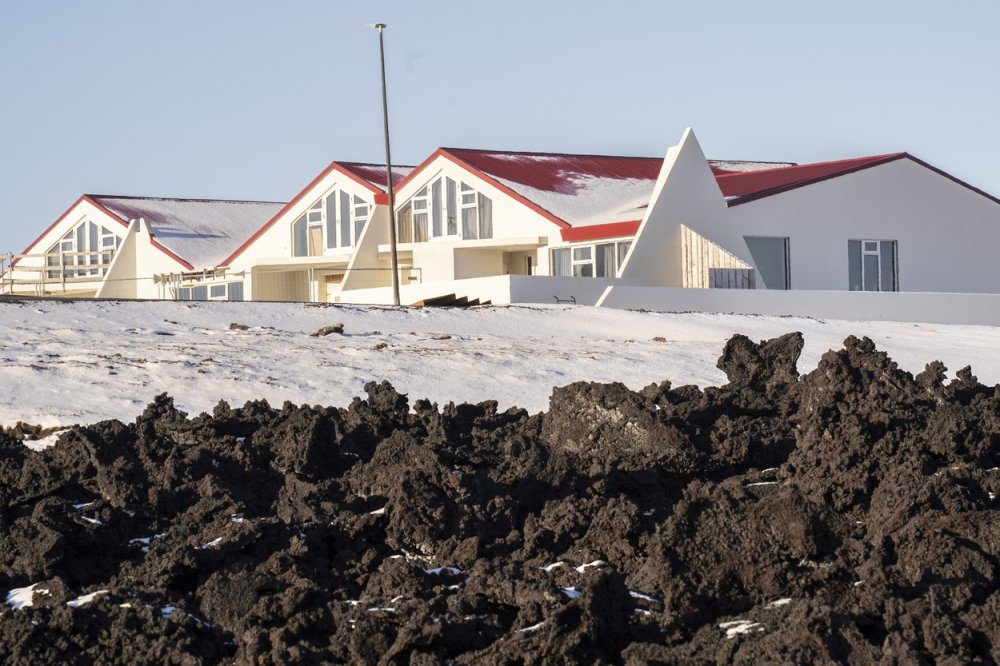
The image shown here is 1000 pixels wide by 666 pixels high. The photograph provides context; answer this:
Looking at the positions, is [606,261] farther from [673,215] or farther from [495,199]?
[495,199]

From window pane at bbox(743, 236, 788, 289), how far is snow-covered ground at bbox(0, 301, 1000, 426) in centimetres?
1130

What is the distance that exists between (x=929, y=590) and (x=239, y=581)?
8.47 feet

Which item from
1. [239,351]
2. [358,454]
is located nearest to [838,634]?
[358,454]

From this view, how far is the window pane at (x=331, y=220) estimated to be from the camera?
4022 cm

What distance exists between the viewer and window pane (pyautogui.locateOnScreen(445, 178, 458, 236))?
37188 mm

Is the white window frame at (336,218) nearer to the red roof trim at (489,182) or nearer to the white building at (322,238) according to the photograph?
the white building at (322,238)

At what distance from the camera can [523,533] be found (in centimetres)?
591

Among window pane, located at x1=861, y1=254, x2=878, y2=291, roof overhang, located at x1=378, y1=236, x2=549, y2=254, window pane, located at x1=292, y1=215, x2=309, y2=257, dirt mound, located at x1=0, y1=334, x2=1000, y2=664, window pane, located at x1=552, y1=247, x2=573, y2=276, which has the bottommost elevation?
dirt mound, located at x1=0, y1=334, x2=1000, y2=664

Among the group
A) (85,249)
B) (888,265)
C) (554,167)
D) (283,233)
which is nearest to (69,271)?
(85,249)

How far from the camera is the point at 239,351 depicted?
14117 mm

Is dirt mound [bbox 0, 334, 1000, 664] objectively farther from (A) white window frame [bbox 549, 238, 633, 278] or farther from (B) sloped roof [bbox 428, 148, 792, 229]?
(B) sloped roof [bbox 428, 148, 792, 229]

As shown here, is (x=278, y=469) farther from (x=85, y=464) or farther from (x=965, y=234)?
(x=965, y=234)

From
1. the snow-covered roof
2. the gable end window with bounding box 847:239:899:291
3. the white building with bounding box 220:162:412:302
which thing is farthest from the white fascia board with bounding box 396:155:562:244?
the snow-covered roof

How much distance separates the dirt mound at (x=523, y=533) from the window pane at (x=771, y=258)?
25.2 m
